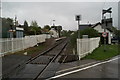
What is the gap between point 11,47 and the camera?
A: 15.5m

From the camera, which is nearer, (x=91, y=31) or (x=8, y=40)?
(x=8, y=40)

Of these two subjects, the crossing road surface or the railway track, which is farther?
the crossing road surface

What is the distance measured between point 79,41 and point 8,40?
702 cm

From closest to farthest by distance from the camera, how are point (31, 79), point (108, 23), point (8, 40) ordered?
point (31, 79), point (8, 40), point (108, 23)

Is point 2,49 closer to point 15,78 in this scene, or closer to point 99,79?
point 15,78

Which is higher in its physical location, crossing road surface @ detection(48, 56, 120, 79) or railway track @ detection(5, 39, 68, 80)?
railway track @ detection(5, 39, 68, 80)

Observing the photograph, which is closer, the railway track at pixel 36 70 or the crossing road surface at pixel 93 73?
the railway track at pixel 36 70

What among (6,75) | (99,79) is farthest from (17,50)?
(99,79)

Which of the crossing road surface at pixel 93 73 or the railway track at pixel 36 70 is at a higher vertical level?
the railway track at pixel 36 70

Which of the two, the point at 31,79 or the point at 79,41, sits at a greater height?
the point at 79,41

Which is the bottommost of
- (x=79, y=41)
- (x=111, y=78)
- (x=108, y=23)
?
(x=111, y=78)

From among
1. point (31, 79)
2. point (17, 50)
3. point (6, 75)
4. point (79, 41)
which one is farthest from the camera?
point (17, 50)

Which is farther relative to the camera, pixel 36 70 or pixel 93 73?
pixel 36 70

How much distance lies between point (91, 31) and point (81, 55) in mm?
12709
